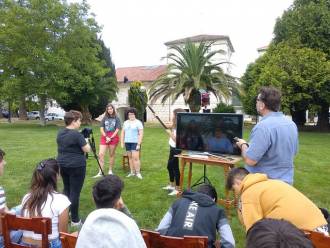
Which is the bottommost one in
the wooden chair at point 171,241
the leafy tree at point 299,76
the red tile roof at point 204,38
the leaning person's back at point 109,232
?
the wooden chair at point 171,241

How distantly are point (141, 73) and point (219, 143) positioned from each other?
4827 centimetres

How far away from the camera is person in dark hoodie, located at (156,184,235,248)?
10.1 feet

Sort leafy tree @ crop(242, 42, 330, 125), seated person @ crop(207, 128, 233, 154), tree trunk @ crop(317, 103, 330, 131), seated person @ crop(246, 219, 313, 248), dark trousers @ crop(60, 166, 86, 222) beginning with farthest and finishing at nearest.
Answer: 1. tree trunk @ crop(317, 103, 330, 131)
2. leafy tree @ crop(242, 42, 330, 125)
3. seated person @ crop(207, 128, 233, 154)
4. dark trousers @ crop(60, 166, 86, 222)
5. seated person @ crop(246, 219, 313, 248)

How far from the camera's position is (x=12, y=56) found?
101ft

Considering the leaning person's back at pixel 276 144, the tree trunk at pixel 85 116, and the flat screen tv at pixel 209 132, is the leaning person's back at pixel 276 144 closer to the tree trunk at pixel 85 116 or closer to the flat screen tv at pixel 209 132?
the flat screen tv at pixel 209 132

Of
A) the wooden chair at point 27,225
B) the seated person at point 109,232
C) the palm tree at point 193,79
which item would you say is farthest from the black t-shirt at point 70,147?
the palm tree at point 193,79

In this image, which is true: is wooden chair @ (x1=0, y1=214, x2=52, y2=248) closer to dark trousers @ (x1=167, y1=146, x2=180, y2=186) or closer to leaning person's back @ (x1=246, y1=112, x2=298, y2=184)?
leaning person's back @ (x1=246, y1=112, x2=298, y2=184)

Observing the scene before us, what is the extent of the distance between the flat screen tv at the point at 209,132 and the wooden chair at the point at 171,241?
3.06 meters

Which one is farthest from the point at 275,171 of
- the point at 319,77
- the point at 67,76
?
the point at 67,76

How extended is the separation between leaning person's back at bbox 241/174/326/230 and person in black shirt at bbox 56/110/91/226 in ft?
9.12

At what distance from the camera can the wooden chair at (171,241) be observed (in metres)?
2.45

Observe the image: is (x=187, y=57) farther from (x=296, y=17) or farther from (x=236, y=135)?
(x=236, y=135)

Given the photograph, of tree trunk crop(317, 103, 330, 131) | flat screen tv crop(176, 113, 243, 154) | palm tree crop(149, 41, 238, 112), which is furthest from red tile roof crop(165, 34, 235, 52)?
flat screen tv crop(176, 113, 243, 154)

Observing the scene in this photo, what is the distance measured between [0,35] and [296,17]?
22.8 meters
